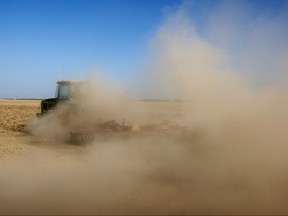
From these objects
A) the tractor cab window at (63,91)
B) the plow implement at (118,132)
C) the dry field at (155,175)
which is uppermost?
the tractor cab window at (63,91)

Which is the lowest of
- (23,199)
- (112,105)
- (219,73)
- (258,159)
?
(23,199)

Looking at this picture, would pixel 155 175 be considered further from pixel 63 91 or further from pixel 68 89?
pixel 63 91

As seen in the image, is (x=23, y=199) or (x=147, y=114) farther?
(x=147, y=114)

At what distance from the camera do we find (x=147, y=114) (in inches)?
690

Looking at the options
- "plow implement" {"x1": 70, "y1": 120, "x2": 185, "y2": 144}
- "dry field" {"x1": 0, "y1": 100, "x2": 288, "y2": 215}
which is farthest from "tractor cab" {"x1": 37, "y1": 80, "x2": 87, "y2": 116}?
"dry field" {"x1": 0, "y1": 100, "x2": 288, "y2": 215}

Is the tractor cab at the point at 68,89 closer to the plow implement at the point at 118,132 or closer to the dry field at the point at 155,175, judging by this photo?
the plow implement at the point at 118,132

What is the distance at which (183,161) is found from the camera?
9.91m

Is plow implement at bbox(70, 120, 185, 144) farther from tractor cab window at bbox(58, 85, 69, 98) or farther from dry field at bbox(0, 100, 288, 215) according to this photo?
tractor cab window at bbox(58, 85, 69, 98)

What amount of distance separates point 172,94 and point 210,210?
29.3ft

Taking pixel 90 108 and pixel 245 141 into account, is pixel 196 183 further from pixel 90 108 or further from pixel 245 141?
pixel 90 108

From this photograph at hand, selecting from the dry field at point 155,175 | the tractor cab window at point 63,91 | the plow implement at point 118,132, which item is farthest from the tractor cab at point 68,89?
the dry field at point 155,175

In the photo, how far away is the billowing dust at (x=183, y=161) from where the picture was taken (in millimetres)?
6559

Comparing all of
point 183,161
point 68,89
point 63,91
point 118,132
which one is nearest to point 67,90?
point 68,89

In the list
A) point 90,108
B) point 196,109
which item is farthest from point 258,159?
point 90,108
